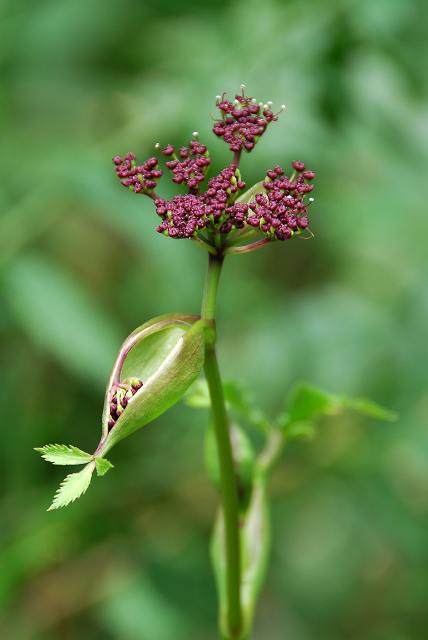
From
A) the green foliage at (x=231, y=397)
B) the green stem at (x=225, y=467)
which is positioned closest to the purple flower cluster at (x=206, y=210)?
the green stem at (x=225, y=467)

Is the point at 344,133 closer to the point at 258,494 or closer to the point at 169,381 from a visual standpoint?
the point at 258,494

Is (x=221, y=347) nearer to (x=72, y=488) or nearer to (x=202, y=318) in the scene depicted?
(x=202, y=318)

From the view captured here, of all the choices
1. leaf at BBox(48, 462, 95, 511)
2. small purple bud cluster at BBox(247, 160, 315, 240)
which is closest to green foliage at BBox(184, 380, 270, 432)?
small purple bud cluster at BBox(247, 160, 315, 240)

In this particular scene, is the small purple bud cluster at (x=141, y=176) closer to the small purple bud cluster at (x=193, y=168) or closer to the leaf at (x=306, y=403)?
the small purple bud cluster at (x=193, y=168)

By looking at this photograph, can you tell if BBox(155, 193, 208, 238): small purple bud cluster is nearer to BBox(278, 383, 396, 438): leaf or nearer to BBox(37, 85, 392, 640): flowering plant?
BBox(37, 85, 392, 640): flowering plant

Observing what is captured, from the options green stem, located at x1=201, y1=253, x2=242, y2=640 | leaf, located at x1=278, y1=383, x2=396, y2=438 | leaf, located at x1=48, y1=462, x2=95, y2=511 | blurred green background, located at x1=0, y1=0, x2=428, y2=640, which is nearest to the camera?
leaf, located at x1=48, y1=462, x2=95, y2=511

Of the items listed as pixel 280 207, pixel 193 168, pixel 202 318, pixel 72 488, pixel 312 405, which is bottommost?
pixel 312 405

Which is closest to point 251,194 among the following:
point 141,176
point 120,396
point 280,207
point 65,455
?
point 280,207
